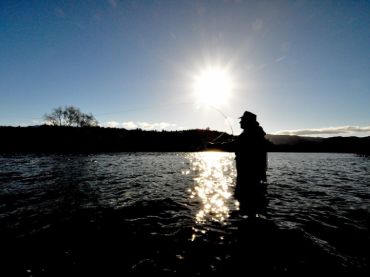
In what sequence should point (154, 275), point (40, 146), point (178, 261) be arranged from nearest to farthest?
point (154, 275) < point (178, 261) < point (40, 146)

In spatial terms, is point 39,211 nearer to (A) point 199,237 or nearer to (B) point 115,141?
(A) point 199,237

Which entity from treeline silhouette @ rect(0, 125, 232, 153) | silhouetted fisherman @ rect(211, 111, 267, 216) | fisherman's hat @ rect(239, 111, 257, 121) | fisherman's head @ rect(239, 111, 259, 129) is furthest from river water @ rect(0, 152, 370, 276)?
treeline silhouette @ rect(0, 125, 232, 153)

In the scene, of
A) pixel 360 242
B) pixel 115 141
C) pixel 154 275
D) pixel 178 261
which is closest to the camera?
pixel 154 275

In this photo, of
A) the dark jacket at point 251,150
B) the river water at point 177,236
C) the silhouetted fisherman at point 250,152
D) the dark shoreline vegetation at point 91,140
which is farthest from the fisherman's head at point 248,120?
the dark shoreline vegetation at point 91,140

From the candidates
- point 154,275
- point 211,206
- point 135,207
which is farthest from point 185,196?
point 154,275

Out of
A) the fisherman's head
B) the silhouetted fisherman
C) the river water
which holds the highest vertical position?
the fisherman's head

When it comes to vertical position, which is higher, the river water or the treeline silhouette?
the treeline silhouette

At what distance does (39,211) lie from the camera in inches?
482

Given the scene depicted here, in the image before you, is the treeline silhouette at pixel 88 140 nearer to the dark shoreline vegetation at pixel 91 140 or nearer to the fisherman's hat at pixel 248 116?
the dark shoreline vegetation at pixel 91 140

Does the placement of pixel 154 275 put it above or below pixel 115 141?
below

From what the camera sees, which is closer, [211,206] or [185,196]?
[211,206]

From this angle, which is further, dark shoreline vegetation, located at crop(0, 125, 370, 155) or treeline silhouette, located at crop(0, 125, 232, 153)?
treeline silhouette, located at crop(0, 125, 232, 153)

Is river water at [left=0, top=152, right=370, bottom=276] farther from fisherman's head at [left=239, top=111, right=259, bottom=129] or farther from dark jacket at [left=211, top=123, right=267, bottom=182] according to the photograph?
fisherman's head at [left=239, top=111, right=259, bottom=129]

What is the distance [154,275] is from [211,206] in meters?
7.78
